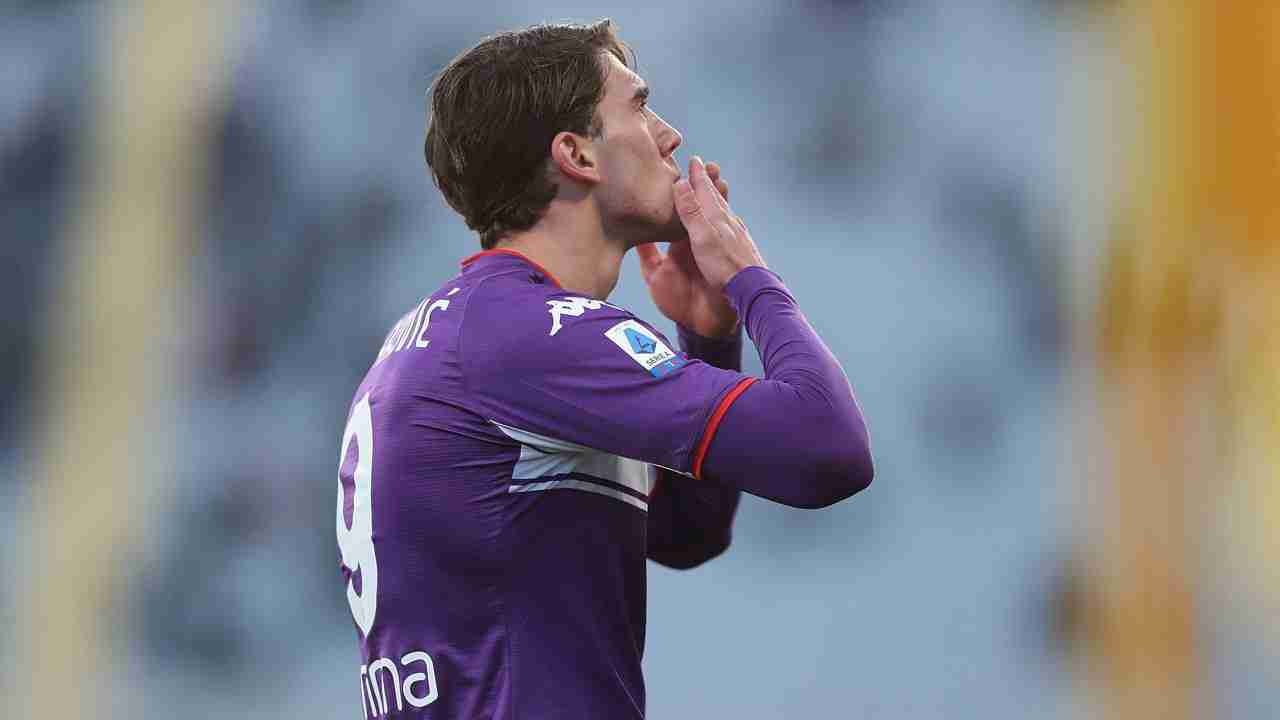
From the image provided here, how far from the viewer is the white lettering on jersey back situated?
4.08 feet

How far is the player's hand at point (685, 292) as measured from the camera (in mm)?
1624

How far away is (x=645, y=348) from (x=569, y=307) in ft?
0.31

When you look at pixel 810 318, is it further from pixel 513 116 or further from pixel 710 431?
pixel 710 431

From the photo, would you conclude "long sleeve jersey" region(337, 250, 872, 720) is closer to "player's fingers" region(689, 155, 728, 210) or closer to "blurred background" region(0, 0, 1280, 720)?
"player's fingers" region(689, 155, 728, 210)

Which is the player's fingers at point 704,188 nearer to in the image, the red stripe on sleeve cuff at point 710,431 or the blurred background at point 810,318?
the red stripe on sleeve cuff at point 710,431

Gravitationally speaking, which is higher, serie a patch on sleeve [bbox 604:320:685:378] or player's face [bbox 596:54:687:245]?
player's face [bbox 596:54:687:245]

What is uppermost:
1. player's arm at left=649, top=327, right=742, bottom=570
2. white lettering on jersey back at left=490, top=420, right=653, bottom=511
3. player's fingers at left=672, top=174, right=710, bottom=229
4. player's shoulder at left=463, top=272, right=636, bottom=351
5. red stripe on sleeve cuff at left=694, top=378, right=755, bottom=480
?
player's fingers at left=672, top=174, right=710, bottom=229

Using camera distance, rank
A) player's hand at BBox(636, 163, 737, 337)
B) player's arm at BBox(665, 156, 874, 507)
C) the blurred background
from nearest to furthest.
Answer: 1. player's arm at BBox(665, 156, 874, 507)
2. player's hand at BBox(636, 163, 737, 337)
3. the blurred background

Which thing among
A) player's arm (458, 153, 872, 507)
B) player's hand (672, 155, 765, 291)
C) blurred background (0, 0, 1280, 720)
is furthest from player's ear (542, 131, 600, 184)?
blurred background (0, 0, 1280, 720)

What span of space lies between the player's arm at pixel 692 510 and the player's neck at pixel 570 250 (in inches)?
9.9

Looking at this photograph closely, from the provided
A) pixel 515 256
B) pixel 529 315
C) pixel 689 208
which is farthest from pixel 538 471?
pixel 689 208

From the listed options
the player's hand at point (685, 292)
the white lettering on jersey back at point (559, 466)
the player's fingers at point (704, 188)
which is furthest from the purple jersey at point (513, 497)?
the player's hand at point (685, 292)

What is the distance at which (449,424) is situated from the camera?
1250mm

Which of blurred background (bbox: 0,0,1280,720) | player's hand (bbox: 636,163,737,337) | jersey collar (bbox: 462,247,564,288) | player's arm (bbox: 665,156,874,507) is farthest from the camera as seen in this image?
blurred background (bbox: 0,0,1280,720)
